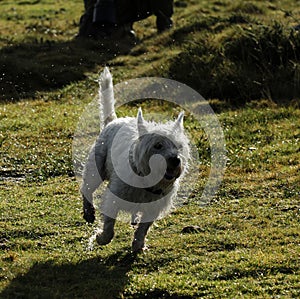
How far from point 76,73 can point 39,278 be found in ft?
32.6

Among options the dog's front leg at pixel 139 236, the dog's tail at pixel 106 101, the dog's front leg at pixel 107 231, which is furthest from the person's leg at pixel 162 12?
the dog's front leg at pixel 107 231

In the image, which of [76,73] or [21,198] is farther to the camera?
[76,73]

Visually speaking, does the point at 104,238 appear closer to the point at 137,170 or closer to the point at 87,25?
the point at 137,170

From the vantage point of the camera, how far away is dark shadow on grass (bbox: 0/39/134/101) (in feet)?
51.9

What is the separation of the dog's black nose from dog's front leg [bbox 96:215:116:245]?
105cm

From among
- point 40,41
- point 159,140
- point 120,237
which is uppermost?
point 159,140

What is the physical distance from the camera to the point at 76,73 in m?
16.6

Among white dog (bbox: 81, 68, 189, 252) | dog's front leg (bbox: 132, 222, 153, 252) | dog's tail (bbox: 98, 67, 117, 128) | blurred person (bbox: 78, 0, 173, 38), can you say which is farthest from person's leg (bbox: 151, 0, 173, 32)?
dog's front leg (bbox: 132, 222, 153, 252)

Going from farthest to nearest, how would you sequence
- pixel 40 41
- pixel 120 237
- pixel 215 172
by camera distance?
pixel 40 41 < pixel 215 172 < pixel 120 237

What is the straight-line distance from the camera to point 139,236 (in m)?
7.74

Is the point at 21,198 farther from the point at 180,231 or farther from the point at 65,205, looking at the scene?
the point at 180,231

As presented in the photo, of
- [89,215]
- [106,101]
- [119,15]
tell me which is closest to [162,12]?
[119,15]

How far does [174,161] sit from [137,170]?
0.51 meters

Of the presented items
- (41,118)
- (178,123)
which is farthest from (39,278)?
(41,118)
